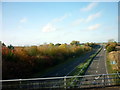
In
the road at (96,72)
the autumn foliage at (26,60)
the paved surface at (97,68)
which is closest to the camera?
the road at (96,72)

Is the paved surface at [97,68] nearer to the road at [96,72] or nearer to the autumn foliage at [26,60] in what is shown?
the road at [96,72]

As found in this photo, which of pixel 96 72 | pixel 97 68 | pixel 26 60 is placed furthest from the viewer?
pixel 97 68

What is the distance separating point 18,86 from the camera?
4.15m

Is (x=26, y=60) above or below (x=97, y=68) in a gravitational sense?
above

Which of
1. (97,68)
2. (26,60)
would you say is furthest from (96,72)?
(26,60)

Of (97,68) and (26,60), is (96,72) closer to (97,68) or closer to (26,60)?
(97,68)

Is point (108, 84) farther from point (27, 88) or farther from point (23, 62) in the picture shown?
point (23, 62)

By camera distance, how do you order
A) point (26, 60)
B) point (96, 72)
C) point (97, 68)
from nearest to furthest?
point (26, 60)
point (96, 72)
point (97, 68)

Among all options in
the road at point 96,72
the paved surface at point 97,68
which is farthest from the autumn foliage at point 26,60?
the road at point 96,72

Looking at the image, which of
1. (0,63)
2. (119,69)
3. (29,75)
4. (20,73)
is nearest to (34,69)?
(29,75)

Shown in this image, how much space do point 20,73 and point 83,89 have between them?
13.0 meters

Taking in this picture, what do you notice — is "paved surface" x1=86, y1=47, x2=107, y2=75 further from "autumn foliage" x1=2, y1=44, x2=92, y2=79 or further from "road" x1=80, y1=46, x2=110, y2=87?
"autumn foliage" x1=2, y1=44, x2=92, y2=79

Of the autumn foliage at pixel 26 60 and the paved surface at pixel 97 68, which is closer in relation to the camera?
the autumn foliage at pixel 26 60

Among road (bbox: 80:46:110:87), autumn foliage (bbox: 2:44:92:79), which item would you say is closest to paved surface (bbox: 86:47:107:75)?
road (bbox: 80:46:110:87)
